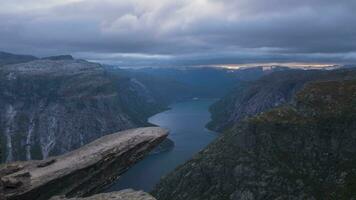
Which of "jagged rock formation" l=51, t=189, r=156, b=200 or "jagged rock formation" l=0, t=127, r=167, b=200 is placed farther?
"jagged rock formation" l=0, t=127, r=167, b=200

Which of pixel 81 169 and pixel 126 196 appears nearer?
pixel 126 196

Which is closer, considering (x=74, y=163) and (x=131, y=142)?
(x=74, y=163)

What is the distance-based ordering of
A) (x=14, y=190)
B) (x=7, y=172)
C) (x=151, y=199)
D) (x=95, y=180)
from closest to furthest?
(x=151, y=199) → (x=14, y=190) → (x=7, y=172) → (x=95, y=180)

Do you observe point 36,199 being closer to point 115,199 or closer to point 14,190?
point 14,190

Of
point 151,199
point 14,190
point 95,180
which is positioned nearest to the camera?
point 151,199

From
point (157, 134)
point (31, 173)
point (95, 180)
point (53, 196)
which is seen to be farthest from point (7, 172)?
point (157, 134)

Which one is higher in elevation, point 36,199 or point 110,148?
point 110,148

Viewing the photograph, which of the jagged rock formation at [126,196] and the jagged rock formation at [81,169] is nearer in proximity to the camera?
the jagged rock formation at [126,196]
